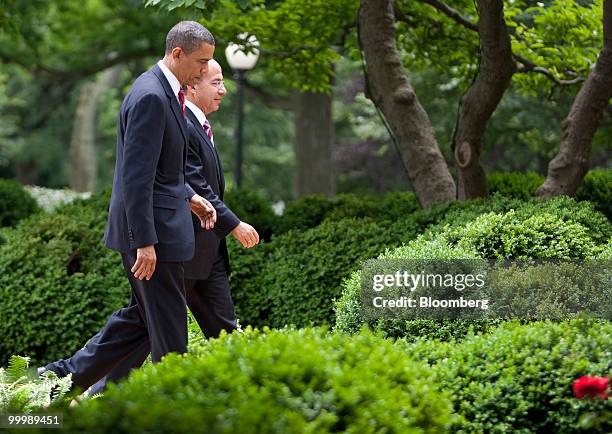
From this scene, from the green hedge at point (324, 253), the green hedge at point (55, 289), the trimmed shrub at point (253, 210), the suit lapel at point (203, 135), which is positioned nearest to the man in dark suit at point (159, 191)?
the suit lapel at point (203, 135)

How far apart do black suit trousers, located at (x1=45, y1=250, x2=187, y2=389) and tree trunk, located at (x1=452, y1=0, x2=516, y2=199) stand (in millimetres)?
4019

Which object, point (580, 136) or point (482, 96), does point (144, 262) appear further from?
point (580, 136)

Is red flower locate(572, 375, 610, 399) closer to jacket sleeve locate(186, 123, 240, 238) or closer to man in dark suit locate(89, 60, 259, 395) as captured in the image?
man in dark suit locate(89, 60, 259, 395)

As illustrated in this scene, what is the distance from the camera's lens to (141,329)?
19.2 feet

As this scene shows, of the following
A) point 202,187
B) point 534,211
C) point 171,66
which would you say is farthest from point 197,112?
point 534,211

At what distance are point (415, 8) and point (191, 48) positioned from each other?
5.53 metres

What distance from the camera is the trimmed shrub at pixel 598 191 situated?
8.83 m

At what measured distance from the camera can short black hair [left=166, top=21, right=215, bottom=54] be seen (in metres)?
5.37

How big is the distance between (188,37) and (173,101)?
35 cm

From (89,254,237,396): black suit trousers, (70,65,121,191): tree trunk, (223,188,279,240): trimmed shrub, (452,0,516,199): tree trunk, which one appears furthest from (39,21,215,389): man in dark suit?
(70,65,121,191): tree trunk

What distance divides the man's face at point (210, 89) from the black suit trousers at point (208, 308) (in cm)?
105

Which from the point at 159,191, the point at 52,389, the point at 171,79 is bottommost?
the point at 52,389

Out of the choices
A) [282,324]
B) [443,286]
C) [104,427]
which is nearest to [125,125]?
[443,286]

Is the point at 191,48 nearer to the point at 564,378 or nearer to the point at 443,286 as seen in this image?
the point at 443,286
